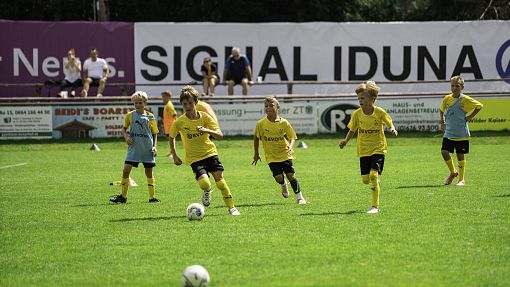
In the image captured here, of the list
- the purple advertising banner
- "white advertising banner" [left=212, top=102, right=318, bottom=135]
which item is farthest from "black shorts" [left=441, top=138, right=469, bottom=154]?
the purple advertising banner

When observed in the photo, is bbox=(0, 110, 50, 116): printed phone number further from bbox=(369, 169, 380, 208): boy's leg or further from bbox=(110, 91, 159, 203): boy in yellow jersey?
bbox=(369, 169, 380, 208): boy's leg

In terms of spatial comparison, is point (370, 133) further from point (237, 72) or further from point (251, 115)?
point (237, 72)

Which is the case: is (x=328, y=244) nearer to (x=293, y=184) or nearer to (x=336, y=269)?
(x=336, y=269)

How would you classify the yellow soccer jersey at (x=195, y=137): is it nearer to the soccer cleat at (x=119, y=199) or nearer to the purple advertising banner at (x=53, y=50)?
the soccer cleat at (x=119, y=199)

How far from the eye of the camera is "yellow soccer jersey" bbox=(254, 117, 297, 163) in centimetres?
1455

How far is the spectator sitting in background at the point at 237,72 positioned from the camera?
103 ft

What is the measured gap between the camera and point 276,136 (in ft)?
47.8

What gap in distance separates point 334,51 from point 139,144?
2019 cm

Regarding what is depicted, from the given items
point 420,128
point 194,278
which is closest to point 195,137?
point 194,278

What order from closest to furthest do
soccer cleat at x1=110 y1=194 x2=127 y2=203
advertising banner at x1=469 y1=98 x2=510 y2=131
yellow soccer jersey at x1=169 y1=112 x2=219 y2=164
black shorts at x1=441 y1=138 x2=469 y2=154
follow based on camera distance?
yellow soccer jersey at x1=169 y1=112 x2=219 y2=164
soccer cleat at x1=110 y1=194 x2=127 y2=203
black shorts at x1=441 y1=138 x2=469 y2=154
advertising banner at x1=469 y1=98 x2=510 y2=131

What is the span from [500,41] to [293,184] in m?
22.2

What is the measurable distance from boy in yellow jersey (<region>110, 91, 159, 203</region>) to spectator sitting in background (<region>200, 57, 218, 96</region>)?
16087 mm

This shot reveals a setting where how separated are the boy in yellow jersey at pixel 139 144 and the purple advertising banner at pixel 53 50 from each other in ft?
60.2

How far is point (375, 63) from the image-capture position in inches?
1359
